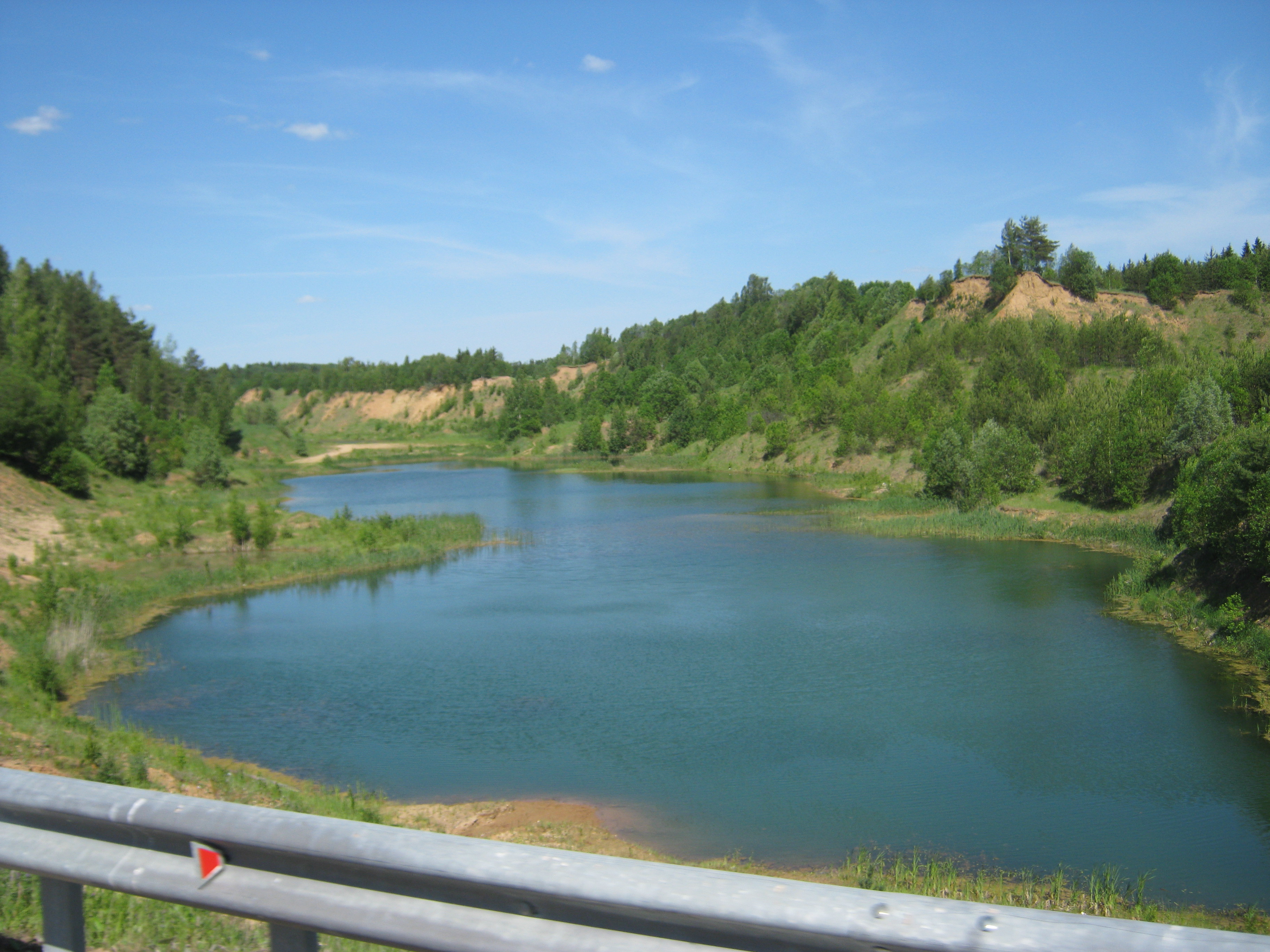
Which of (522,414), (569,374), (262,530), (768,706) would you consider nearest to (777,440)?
(262,530)

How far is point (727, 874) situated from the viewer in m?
2.54

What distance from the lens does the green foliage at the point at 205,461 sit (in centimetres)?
6134

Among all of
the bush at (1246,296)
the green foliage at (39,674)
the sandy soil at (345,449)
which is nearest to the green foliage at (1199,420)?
the bush at (1246,296)

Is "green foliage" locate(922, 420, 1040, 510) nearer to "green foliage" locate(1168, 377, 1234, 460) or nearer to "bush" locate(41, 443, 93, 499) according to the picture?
"green foliage" locate(1168, 377, 1234, 460)

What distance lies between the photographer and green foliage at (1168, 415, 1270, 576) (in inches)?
864

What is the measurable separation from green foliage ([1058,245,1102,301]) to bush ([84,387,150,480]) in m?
71.6

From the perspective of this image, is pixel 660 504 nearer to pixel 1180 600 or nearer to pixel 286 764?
pixel 1180 600

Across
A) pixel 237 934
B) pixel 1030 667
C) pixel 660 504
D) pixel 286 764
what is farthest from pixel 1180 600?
pixel 660 504

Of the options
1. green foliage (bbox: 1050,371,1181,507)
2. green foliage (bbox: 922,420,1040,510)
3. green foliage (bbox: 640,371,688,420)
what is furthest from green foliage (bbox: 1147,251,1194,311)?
green foliage (bbox: 640,371,688,420)

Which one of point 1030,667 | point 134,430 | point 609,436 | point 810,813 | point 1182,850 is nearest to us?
point 1182,850

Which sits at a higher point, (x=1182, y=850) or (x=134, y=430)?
(x=134, y=430)

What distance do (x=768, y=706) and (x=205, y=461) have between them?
53396 millimetres

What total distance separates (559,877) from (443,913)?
402 mm

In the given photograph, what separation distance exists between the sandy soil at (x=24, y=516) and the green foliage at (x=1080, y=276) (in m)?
74.2
